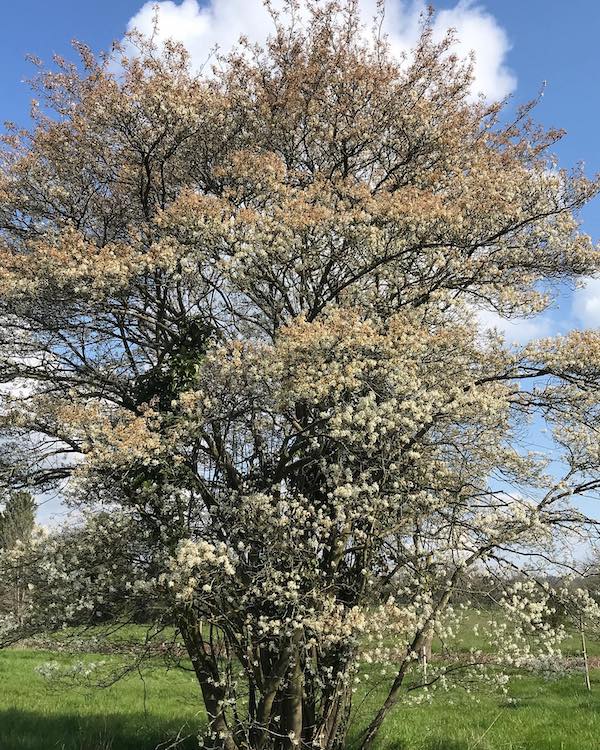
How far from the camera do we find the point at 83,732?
10.8 meters

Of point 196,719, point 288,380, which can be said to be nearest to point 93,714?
point 196,719

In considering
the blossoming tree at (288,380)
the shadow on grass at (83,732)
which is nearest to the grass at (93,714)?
the shadow on grass at (83,732)

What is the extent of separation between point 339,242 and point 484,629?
546 cm

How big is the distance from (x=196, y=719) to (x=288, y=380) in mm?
8936

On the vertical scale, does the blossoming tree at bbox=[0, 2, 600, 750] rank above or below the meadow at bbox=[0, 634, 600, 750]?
above

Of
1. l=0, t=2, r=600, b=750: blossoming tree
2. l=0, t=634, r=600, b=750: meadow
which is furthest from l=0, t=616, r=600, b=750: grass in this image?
l=0, t=2, r=600, b=750: blossoming tree

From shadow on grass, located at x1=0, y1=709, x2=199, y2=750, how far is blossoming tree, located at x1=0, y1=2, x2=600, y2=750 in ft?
6.94

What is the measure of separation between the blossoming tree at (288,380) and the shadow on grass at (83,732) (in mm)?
2115

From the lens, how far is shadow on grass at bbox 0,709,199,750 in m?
9.91

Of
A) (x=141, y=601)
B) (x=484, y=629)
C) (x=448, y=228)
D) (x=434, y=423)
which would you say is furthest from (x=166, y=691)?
(x=448, y=228)

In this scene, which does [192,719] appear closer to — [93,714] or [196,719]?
[196,719]

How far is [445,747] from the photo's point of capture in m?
9.84

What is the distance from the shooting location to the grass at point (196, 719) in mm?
9992

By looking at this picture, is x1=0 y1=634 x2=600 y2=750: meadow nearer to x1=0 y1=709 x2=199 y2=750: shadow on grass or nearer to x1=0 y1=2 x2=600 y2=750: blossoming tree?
x1=0 y1=709 x2=199 y2=750: shadow on grass
